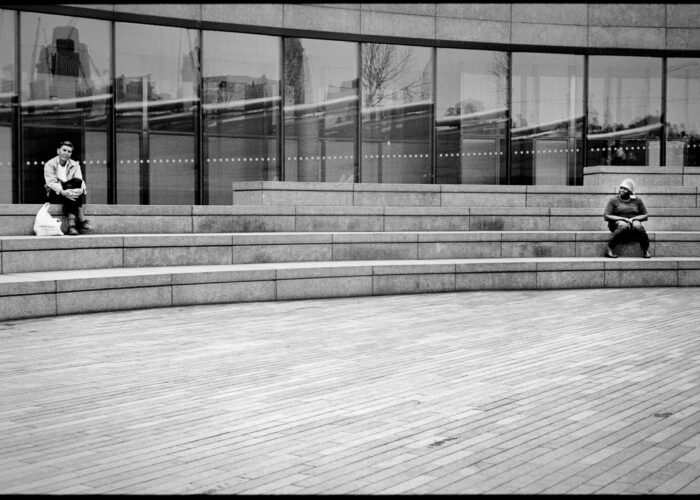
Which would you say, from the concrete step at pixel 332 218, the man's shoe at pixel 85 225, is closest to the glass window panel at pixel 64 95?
the concrete step at pixel 332 218

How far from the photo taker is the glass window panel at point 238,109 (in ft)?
59.0

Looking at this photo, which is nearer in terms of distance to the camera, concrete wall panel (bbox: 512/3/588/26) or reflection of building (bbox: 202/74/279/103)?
reflection of building (bbox: 202/74/279/103)

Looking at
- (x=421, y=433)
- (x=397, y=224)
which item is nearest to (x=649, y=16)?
(x=397, y=224)

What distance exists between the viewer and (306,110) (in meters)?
18.8

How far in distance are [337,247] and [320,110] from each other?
562 cm

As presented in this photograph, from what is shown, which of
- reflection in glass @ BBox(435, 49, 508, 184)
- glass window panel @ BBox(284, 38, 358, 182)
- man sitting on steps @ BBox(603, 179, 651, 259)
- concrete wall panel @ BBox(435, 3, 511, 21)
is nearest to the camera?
man sitting on steps @ BBox(603, 179, 651, 259)

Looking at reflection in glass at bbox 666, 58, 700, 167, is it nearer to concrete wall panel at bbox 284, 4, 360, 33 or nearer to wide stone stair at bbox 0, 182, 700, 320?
wide stone stair at bbox 0, 182, 700, 320

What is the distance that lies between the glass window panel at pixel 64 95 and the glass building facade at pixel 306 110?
27 millimetres

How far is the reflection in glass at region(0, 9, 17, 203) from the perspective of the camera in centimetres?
1599

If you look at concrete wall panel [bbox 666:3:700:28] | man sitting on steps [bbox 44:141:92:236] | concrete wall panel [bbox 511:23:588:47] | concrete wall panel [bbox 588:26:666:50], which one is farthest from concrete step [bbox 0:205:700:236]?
concrete wall panel [bbox 666:3:700:28]

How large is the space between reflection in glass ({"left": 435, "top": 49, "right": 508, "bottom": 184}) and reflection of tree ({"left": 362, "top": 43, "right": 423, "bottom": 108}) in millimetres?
792

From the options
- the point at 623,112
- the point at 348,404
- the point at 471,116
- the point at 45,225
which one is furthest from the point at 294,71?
the point at 348,404

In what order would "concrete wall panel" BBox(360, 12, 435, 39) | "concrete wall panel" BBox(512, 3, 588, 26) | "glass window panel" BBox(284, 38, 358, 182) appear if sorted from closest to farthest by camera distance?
"glass window panel" BBox(284, 38, 358, 182) < "concrete wall panel" BBox(360, 12, 435, 39) < "concrete wall panel" BBox(512, 3, 588, 26)

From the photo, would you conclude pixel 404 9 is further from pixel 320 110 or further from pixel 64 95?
pixel 64 95
